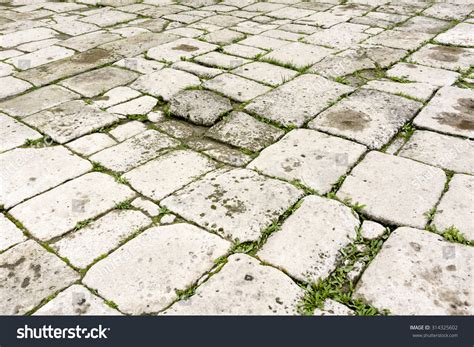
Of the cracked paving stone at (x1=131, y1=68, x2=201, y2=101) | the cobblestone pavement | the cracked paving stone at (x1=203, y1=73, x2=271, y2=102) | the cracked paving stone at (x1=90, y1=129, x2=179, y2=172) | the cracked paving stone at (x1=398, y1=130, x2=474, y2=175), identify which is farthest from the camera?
the cracked paving stone at (x1=131, y1=68, x2=201, y2=101)

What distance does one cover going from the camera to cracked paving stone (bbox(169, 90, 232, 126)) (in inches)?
133

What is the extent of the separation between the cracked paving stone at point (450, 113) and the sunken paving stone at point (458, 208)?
25.7 inches

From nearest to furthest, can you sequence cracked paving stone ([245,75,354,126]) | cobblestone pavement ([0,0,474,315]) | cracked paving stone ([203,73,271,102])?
cobblestone pavement ([0,0,474,315]), cracked paving stone ([245,75,354,126]), cracked paving stone ([203,73,271,102])

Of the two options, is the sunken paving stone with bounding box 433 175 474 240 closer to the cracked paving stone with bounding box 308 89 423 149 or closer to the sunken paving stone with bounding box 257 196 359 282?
the sunken paving stone with bounding box 257 196 359 282

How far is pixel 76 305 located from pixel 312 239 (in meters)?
1.15

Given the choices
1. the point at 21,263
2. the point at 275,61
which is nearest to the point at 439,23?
the point at 275,61

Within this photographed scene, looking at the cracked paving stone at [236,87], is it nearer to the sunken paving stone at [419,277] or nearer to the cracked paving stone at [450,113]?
the cracked paving stone at [450,113]

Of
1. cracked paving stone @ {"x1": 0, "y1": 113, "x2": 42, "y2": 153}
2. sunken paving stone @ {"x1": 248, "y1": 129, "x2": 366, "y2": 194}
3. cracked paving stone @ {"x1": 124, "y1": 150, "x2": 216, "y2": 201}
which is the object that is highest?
sunken paving stone @ {"x1": 248, "y1": 129, "x2": 366, "y2": 194}

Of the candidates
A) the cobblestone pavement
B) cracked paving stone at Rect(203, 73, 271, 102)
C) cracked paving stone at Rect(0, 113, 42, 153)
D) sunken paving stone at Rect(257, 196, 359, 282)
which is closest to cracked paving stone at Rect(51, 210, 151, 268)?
the cobblestone pavement

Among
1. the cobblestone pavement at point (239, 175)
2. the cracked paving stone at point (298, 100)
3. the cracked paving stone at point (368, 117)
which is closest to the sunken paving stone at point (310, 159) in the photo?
the cobblestone pavement at point (239, 175)

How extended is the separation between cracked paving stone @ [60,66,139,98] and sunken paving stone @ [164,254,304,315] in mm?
2470

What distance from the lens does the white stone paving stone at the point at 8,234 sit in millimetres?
2244

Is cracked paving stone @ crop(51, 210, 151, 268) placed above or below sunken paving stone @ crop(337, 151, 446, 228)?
below

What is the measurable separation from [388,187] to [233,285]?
1.16 meters
